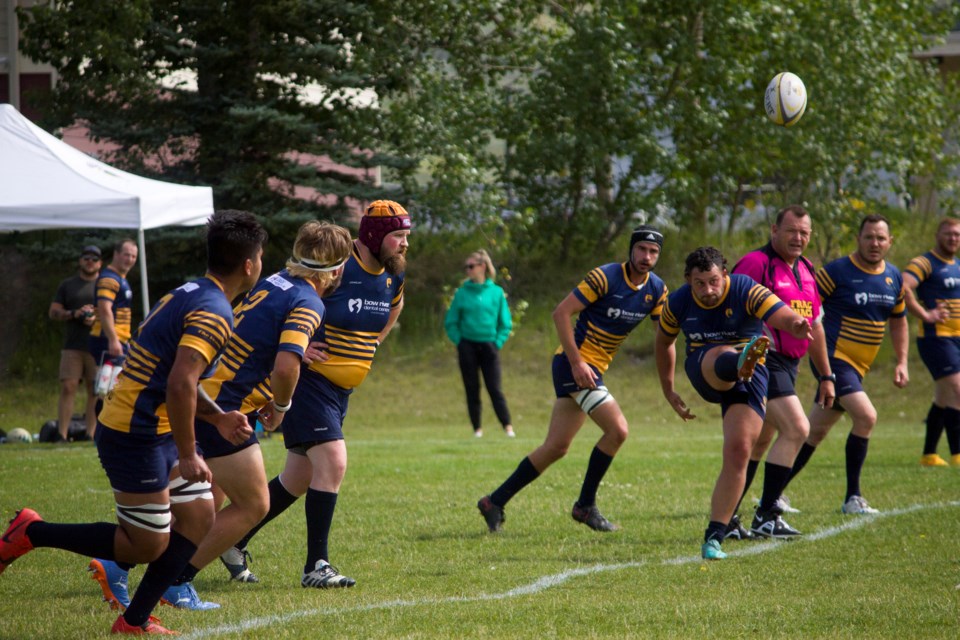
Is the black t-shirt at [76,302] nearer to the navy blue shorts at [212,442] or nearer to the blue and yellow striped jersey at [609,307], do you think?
the blue and yellow striped jersey at [609,307]

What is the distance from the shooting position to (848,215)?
21703 millimetres

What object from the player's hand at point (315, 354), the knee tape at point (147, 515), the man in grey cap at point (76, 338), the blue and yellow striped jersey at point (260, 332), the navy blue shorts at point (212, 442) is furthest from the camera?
the man in grey cap at point (76, 338)

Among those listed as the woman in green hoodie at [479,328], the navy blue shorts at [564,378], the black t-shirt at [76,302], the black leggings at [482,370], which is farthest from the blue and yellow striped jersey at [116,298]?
the navy blue shorts at [564,378]

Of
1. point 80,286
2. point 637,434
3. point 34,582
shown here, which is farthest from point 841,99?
point 34,582

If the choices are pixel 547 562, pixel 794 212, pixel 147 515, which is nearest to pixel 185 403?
pixel 147 515

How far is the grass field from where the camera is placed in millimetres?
5160

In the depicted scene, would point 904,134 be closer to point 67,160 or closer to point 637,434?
point 637,434

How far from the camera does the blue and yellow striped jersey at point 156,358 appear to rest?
182 inches

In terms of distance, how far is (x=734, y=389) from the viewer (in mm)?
7215

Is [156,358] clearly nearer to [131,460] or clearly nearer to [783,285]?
[131,460]

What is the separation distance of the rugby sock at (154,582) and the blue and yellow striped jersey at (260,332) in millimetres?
924

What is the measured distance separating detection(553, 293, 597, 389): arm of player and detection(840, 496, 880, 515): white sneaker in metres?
2.46

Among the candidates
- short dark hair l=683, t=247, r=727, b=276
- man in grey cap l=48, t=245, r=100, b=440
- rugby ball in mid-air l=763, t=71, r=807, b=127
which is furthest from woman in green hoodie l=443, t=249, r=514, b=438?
short dark hair l=683, t=247, r=727, b=276

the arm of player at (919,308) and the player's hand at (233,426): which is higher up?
the player's hand at (233,426)
